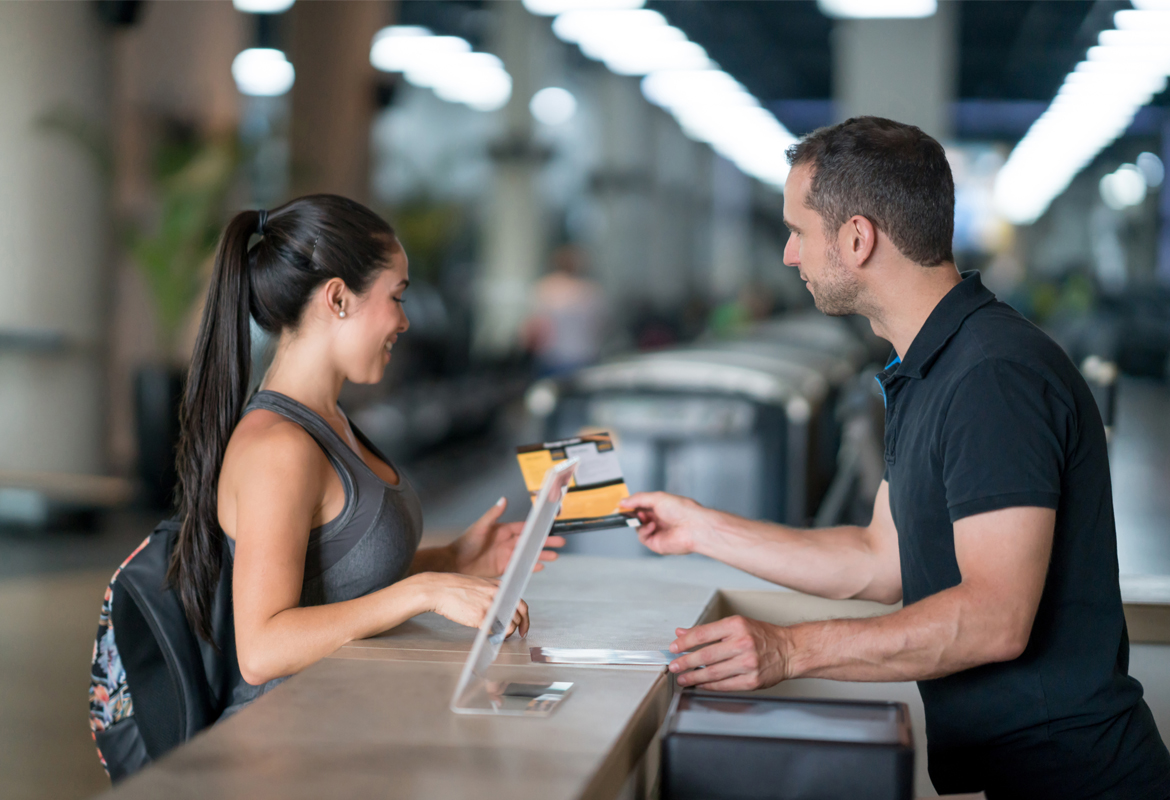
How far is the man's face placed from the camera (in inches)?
75.9

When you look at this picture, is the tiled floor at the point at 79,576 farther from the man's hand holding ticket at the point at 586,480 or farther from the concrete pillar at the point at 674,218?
the concrete pillar at the point at 674,218

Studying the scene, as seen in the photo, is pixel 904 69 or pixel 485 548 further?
pixel 904 69

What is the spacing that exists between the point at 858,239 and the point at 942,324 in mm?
201

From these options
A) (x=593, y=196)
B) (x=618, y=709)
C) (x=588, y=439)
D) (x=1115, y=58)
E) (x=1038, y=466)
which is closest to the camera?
(x=618, y=709)

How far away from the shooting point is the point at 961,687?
5.78 ft

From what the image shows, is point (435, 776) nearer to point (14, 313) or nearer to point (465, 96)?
point (14, 313)

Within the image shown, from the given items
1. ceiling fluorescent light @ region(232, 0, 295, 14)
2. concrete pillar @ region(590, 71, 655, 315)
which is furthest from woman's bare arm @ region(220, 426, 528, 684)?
concrete pillar @ region(590, 71, 655, 315)

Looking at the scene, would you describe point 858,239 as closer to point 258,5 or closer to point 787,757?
point 787,757

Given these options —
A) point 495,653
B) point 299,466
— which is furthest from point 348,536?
point 495,653

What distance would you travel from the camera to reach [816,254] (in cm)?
195

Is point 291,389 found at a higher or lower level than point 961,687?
higher

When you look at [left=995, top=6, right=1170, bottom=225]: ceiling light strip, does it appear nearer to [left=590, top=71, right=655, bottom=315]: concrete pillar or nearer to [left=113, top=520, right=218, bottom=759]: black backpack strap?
[left=590, top=71, right=655, bottom=315]: concrete pillar

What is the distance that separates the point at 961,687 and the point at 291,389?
1.28 metres

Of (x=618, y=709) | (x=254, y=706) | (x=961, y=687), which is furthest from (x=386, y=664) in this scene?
(x=961, y=687)
